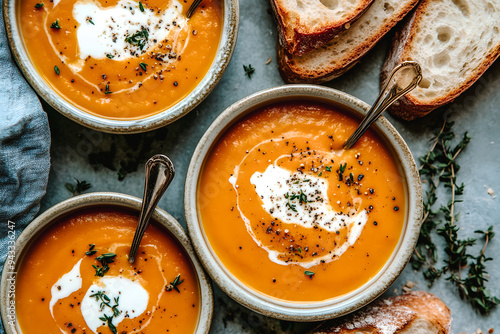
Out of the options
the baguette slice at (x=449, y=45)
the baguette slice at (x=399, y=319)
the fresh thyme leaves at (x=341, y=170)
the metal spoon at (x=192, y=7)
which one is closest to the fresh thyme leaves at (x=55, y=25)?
the metal spoon at (x=192, y=7)

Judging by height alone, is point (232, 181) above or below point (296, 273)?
above

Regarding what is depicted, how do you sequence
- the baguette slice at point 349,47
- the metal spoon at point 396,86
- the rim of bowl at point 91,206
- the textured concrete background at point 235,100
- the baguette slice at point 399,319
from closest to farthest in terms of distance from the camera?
the metal spoon at point 396,86
the rim of bowl at point 91,206
the baguette slice at point 399,319
the baguette slice at point 349,47
the textured concrete background at point 235,100

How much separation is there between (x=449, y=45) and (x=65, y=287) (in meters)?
2.17

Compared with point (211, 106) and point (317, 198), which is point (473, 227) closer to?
point (317, 198)

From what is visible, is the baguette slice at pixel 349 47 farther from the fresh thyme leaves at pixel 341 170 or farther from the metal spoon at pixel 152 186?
the metal spoon at pixel 152 186

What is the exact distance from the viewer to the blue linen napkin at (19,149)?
2.08 meters

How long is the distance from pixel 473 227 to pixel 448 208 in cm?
18

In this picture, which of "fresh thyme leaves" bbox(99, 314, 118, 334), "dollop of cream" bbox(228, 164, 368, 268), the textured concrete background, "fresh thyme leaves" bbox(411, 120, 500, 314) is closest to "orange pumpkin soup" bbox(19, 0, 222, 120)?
the textured concrete background

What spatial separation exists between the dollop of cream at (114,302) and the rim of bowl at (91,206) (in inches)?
10.4

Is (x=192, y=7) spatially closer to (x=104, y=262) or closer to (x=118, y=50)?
(x=118, y=50)

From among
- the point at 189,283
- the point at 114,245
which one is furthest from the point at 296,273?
the point at 114,245

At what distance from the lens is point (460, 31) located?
2322 millimetres

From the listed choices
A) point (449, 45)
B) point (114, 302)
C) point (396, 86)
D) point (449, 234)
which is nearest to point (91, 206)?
point (114, 302)

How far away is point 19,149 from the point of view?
213 centimetres
